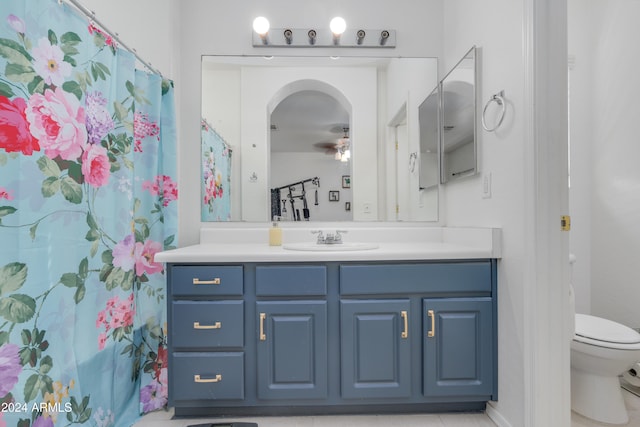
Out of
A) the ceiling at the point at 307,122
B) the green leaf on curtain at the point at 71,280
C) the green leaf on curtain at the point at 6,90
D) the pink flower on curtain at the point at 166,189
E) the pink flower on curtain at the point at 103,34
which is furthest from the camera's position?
the ceiling at the point at 307,122

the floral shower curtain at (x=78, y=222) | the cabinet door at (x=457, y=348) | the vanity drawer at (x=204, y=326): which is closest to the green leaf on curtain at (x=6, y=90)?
the floral shower curtain at (x=78, y=222)

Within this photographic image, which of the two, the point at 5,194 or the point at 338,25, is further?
the point at 338,25

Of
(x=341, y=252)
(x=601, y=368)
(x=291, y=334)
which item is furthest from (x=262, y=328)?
(x=601, y=368)

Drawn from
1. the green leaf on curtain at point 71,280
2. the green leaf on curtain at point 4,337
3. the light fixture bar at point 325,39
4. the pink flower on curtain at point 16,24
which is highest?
the light fixture bar at point 325,39

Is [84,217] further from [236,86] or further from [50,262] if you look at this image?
[236,86]

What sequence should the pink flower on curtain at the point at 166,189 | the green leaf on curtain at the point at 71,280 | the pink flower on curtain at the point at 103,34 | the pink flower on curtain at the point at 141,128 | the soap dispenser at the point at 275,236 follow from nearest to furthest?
the green leaf on curtain at the point at 71,280, the pink flower on curtain at the point at 103,34, the pink flower on curtain at the point at 141,128, the pink flower on curtain at the point at 166,189, the soap dispenser at the point at 275,236

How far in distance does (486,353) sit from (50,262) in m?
1.82

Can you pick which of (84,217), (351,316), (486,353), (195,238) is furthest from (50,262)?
(486,353)

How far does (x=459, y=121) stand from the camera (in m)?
1.81

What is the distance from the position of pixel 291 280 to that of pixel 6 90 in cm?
118

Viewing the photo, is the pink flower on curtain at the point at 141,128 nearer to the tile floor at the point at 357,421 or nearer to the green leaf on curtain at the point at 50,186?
the green leaf on curtain at the point at 50,186

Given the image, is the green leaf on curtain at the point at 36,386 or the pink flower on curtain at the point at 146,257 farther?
the pink flower on curtain at the point at 146,257

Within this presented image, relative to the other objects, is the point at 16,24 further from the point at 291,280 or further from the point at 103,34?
the point at 291,280

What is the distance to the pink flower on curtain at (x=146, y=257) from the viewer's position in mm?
1616
